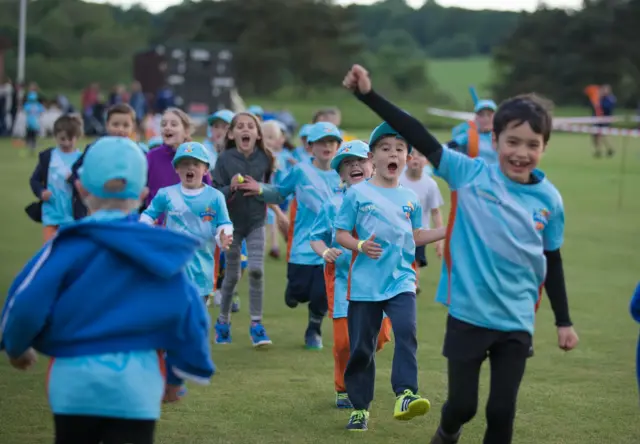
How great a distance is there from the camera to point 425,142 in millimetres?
5867

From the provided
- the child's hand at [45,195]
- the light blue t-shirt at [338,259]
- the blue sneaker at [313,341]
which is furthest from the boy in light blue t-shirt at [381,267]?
the child's hand at [45,195]

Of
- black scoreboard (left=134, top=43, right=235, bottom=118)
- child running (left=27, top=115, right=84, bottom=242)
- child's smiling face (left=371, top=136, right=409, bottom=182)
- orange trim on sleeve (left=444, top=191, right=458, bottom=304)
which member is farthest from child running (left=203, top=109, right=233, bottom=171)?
black scoreboard (left=134, top=43, right=235, bottom=118)

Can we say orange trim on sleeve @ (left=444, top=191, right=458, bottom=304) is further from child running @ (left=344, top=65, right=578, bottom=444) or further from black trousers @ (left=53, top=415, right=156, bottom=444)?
black trousers @ (left=53, top=415, right=156, bottom=444)

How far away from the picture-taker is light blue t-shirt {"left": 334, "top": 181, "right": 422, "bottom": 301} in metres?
7.48

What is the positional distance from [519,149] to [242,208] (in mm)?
5427

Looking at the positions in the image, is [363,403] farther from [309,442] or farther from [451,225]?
[451,225]

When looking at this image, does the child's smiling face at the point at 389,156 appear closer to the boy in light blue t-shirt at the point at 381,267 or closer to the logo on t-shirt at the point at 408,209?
the boy in light blue t-shirt at the point at 381,267

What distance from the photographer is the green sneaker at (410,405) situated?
7.22m

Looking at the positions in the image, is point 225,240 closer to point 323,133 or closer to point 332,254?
point 332,254

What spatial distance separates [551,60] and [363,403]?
281 ft

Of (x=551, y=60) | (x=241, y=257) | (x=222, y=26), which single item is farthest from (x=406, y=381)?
(x=222, y=26)

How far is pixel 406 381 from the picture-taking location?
24.2 feet

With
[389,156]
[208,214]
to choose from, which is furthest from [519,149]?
[208,214]

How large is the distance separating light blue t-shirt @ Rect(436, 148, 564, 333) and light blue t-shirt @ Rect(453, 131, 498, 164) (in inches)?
322
